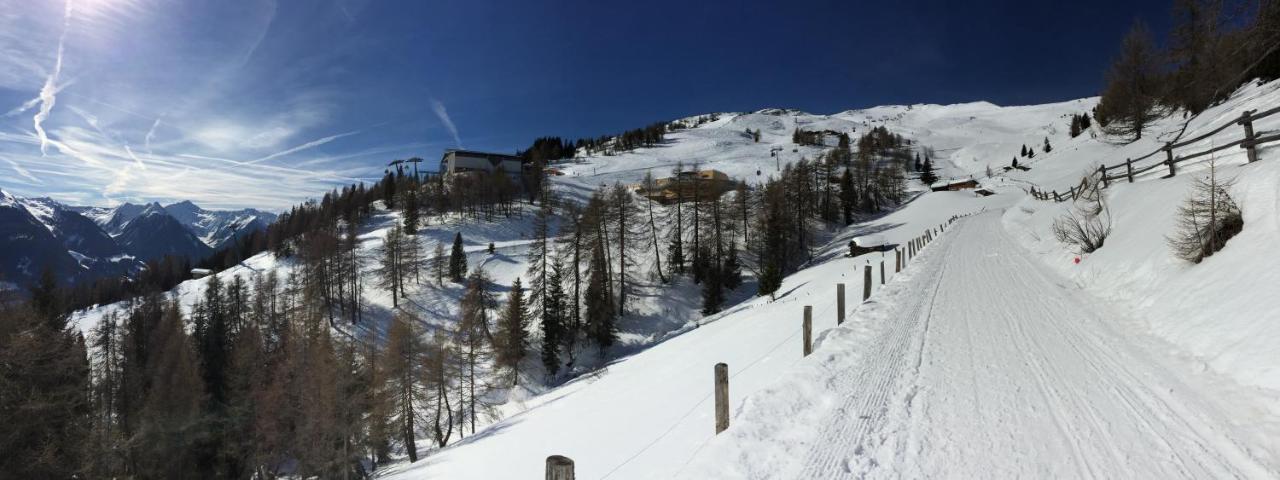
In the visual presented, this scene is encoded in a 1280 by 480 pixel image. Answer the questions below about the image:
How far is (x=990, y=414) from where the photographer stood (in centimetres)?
565

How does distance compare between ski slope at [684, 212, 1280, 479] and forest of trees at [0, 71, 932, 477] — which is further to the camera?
forest of trees at [0, 71, 932, 477]

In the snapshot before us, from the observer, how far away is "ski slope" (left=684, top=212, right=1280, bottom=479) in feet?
14.8

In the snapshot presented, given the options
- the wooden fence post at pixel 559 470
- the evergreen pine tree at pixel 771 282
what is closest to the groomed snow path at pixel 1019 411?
the wooden fence post at pixel 559 470

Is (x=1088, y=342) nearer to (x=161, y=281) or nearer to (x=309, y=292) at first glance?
(x=309, y=292)

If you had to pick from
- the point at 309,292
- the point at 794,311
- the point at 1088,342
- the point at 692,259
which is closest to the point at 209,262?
the point at 309,292

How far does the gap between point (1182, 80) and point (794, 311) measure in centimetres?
1148

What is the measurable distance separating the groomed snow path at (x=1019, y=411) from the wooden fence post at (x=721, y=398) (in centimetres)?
110

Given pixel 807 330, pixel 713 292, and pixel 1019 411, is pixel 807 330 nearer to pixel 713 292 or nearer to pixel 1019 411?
pixel 1019 411

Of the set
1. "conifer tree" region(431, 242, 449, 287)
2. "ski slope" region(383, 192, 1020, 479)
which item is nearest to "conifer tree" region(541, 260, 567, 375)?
"ski slope" region(383, 192, 1020, 479)

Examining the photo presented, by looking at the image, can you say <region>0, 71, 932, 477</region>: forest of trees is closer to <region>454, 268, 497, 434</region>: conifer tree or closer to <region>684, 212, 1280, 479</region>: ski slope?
<region>454, 268, 497, 434</region>: conifer tree

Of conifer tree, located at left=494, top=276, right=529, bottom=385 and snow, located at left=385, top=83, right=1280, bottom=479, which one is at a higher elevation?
snow, located at left=385, top=83, right=1280, bottom=479

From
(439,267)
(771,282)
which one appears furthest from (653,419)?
(439,267)

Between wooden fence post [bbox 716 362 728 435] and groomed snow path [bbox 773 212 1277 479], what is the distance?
43.2 inches

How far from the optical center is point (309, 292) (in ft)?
160
